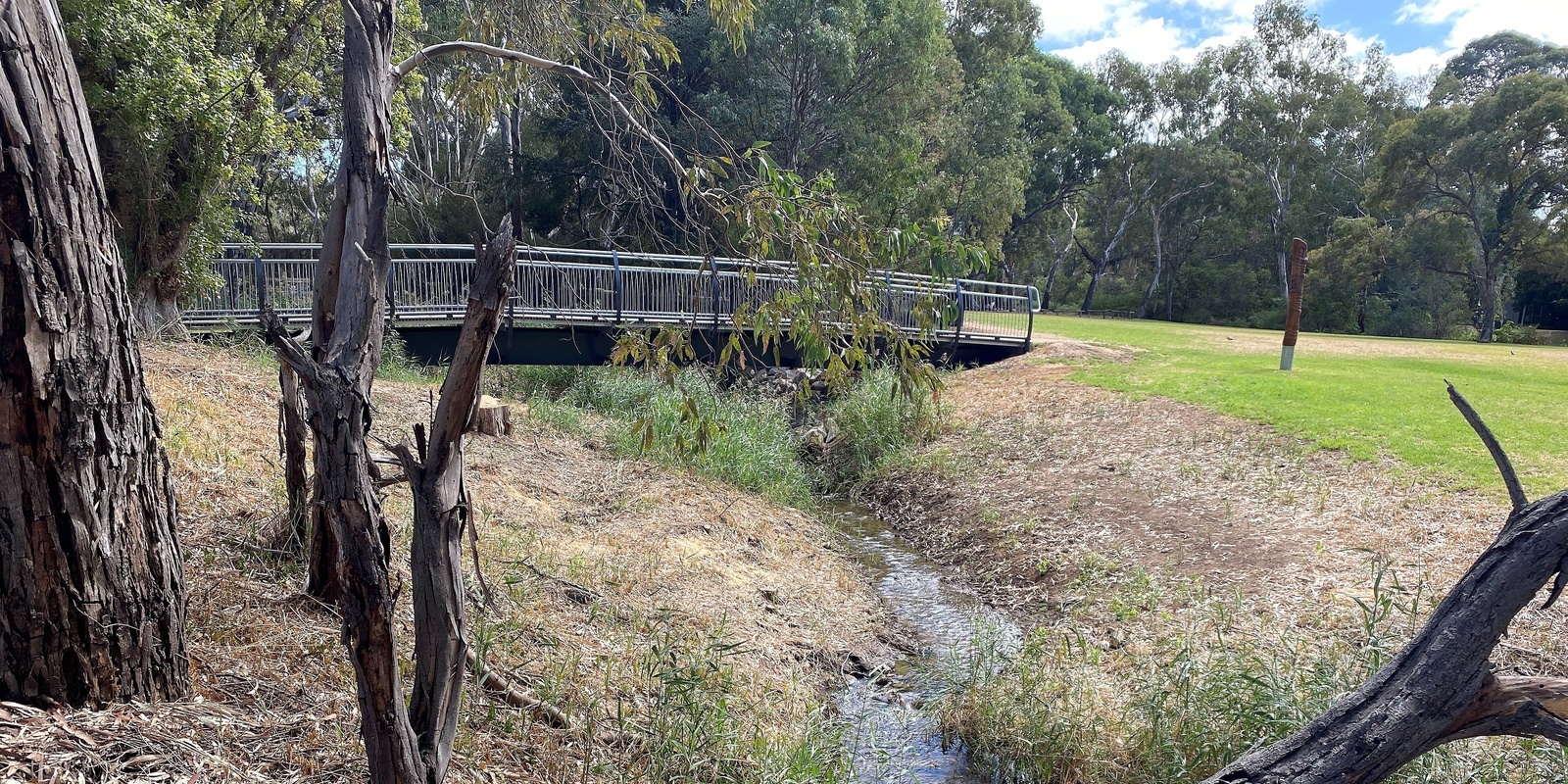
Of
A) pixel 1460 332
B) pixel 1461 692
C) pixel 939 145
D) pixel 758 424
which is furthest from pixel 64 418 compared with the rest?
pixel 1460 332

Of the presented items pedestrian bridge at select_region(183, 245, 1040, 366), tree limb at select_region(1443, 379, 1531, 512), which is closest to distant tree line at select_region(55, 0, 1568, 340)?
pedestrian bridge at select_region(183, 245, 1040, 366)

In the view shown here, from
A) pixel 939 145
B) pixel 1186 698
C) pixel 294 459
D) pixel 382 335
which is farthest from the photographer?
pixel 939 145

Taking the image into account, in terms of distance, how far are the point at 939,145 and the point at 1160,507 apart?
1890 centimetres

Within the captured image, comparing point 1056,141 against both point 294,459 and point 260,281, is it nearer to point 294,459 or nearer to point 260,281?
point 260,281

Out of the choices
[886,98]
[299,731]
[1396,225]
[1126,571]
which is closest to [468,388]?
[299,731]

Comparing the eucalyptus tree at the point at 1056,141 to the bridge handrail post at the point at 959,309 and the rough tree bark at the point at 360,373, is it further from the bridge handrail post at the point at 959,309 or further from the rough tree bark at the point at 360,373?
the rough tree bark at the point at 360,373

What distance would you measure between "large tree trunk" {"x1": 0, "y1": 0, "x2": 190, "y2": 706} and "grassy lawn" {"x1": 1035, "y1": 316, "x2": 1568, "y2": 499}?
33.2ft

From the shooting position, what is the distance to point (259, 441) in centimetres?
750

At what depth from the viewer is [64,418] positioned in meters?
2.92

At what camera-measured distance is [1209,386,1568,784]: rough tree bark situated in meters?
2.98

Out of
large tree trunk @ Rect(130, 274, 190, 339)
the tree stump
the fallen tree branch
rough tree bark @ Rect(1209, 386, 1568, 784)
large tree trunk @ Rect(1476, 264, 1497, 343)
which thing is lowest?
the fallen tree branch

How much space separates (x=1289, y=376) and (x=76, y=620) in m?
A: 15.7

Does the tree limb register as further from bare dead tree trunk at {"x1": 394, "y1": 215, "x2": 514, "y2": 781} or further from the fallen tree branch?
the fallen tree branch

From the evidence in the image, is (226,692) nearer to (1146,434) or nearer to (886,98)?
(1146,434)
